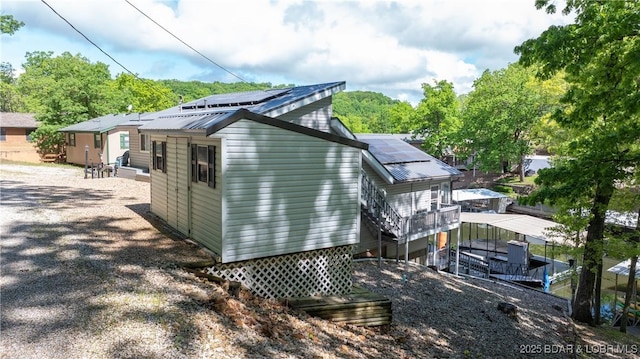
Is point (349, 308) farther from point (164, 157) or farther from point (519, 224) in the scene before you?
point (519, 224)

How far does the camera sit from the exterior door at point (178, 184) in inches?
408

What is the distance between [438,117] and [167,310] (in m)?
40.0

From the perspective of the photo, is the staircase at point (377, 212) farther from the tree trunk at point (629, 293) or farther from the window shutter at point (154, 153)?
the tree trunk at point (629, 293)

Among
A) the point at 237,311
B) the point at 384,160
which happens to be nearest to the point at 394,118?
the point at 384,160

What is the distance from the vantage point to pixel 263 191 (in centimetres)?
914

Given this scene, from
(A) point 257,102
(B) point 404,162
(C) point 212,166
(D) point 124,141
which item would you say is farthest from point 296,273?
(D) point 124,141

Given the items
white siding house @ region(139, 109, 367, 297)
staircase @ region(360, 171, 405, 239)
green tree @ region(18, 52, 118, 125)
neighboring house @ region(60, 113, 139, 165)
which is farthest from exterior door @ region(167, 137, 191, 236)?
green tree @ region(18, 52, 118, 125)

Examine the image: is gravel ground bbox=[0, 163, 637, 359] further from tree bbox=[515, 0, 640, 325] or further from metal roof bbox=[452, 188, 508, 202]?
metal roof bbox=[452, 188, 508, 202]

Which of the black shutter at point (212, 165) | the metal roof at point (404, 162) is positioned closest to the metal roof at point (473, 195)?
the metal roof at point (404, 162)

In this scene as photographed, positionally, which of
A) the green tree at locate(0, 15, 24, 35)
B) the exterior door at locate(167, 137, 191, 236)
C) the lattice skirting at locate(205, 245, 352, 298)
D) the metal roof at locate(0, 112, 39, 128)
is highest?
the green tree at locate(0, 15, 24, 35)

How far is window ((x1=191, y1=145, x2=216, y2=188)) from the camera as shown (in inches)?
356

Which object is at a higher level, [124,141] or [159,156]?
[124,141]

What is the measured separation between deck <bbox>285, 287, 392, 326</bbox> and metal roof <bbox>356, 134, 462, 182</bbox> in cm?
800

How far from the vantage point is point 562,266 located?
23.9 metres
